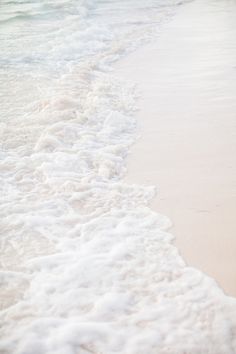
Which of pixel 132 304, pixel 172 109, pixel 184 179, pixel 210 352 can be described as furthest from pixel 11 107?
pixel 210 352

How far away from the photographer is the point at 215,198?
3.28 meters

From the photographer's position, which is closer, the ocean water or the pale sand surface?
the ocean water

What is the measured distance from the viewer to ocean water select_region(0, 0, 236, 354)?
2189mm

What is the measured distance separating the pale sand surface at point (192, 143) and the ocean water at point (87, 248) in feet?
0.47

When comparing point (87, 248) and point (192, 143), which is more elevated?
point (192, 143)

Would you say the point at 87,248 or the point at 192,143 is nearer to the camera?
the point at 87,248

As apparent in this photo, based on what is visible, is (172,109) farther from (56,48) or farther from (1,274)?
(56,48)

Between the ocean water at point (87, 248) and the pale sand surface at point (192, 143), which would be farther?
the pale sand surface at point (192, 143)

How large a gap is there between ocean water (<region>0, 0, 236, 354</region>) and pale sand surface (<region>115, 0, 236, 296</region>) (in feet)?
0.47

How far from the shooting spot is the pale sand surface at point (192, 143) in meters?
2.87

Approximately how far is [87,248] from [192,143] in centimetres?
183

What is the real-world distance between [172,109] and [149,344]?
340 cm

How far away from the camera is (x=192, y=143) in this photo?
420 centimetres

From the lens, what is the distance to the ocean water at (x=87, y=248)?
2189 millimetres
